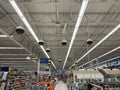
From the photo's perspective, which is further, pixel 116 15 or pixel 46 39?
pixel 46 39

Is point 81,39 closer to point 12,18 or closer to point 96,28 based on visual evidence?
point 96,28

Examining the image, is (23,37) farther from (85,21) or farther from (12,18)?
(85,21)

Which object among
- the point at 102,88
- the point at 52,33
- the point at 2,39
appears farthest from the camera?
the point at 2,39

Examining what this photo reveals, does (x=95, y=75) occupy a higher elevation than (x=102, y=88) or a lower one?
higher

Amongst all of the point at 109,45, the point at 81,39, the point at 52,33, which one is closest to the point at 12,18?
the point at 52,33

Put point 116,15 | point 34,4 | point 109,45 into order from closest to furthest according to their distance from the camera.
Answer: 1. point 34,4
2. point 116,15
3. point 109,45

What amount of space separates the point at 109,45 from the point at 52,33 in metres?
6.60

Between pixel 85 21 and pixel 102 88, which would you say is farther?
pixel 85 21

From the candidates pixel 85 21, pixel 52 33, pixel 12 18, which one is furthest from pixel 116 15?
pixel 12 18

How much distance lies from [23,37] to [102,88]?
958 centimetres

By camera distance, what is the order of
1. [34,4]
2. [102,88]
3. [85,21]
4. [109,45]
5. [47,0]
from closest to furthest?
[102,88] < [47,0] < [34,4] < [85,21] < [109,45]

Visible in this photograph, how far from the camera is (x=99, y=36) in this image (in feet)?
42.4

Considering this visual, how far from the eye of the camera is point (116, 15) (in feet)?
29.5

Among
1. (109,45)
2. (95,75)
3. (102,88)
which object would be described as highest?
(109,45)
